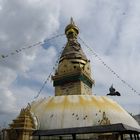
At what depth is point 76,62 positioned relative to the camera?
3916 centimetres

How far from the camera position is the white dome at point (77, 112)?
25141mm

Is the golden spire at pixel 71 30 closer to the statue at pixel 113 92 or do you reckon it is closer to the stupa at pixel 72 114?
the statue at pixel 113 92

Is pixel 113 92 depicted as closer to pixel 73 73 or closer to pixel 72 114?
pixel 73 73

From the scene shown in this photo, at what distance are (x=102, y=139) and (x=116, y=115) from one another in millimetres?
3573

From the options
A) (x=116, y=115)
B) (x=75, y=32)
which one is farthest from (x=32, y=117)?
(x=75, y=32)

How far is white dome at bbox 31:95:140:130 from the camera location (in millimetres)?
25141

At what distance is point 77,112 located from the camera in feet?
84.8

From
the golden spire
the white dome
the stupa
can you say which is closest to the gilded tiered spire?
the golden spire

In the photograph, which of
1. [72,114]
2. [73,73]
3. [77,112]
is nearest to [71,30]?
[73,73]

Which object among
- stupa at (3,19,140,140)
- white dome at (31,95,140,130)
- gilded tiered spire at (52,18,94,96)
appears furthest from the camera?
gilded tiered spire at (52,18,94,96)

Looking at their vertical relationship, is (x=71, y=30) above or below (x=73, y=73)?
above

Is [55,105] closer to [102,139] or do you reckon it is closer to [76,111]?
[76,111]

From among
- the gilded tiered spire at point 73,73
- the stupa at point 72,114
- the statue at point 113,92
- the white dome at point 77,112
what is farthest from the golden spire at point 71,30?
the white dome at point 77,112

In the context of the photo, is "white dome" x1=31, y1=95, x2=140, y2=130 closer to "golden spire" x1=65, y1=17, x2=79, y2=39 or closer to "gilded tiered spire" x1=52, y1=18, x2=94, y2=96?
"gilded tiered spire" x1=52, y1=18, x2=94, y2=96
